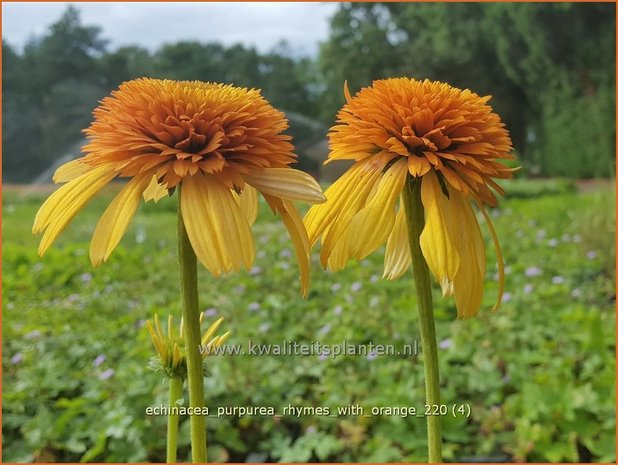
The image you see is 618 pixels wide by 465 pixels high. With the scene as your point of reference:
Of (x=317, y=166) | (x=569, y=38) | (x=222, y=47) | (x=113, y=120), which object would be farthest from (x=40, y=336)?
(x=569, y=38)

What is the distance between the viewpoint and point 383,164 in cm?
40

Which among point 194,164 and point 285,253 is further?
point 285,253

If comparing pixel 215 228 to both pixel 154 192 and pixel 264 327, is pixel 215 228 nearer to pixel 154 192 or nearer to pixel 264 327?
pixel 154 192

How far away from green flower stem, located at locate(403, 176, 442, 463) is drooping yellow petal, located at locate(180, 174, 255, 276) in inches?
3.9

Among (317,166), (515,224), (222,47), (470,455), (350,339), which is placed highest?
(222,47)

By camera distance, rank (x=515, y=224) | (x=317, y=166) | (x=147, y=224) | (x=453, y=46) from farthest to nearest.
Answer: (x=453, y=46)
(x=147, y=224)
(x=515, y=224)
(x=317, y=166)

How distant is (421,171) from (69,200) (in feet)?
0.63

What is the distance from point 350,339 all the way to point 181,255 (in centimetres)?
119

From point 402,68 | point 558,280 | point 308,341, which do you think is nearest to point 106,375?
point 308,341

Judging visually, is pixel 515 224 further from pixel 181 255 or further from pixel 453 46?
pixel 453 46

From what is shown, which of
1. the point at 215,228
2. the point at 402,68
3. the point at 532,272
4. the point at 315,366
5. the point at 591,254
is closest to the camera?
the point at 215,228

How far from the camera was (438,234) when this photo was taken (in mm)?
378

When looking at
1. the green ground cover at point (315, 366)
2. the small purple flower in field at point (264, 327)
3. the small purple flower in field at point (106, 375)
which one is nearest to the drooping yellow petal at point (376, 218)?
the green ground cover at point (315, 366)

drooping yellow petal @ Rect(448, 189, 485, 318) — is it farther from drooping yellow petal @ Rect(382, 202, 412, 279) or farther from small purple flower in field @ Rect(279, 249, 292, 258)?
small purple flower in field @ Rect(279, 249, 292, 258)
